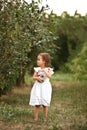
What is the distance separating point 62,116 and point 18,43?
2386 millimetres

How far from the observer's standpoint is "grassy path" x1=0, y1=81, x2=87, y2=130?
912 centimetres

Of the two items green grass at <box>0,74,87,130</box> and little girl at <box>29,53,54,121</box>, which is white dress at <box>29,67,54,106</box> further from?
green grass at <box>0,74,87,130</box>

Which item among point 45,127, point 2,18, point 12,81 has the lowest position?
point 45,127

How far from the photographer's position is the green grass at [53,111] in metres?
9.12

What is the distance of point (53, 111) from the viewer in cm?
1146

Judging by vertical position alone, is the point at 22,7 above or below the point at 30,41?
above

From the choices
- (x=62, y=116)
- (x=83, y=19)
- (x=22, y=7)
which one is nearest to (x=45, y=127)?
(x=62, y=116)

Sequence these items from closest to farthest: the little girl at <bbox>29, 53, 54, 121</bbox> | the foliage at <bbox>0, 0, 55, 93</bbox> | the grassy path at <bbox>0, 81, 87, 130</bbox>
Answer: the foliage at <bbox>0, 0, 55, 93</bbox> < the grassy path at <bbox>0, 81, 87, 130</bbox> < the little girl at <bbox>29, 53, 54, 121</bbox>

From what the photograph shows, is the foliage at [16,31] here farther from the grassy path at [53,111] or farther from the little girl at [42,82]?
the grassy path at [53,111]

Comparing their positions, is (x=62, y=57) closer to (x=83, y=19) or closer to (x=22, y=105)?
(x=83, y=19)

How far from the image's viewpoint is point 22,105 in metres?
12.7

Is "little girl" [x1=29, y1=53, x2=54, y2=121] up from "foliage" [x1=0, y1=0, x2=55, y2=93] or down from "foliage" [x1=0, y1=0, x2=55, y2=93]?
down

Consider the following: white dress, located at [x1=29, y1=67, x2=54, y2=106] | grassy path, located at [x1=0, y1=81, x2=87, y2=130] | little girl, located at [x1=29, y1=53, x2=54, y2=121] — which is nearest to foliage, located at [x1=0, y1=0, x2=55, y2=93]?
little girl, located at [x1=29, y1=53, x2=54, y2=121]

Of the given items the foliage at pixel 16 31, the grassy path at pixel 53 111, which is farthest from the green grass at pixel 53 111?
the foliage at pixel 16 31
